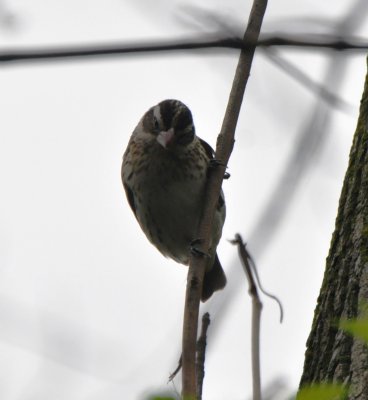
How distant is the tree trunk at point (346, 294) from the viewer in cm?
260

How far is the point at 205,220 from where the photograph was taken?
321 centimetres

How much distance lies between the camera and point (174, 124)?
18.4 ft

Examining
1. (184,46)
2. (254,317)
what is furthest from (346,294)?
(184,46)

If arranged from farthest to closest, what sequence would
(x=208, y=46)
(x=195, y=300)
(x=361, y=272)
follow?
(x=361, y=272) → (x=195, y=300) → (x=208, y=46)

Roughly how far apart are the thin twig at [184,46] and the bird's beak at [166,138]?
13.2ft

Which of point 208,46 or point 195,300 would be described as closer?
point 208,46

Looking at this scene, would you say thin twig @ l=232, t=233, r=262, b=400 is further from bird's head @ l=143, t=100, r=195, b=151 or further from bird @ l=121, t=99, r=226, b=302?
bird's head @ l=143, t=100, r=195, b=151

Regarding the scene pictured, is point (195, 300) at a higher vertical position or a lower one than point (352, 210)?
lower

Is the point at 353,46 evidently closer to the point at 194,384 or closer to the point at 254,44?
the point at 254,44

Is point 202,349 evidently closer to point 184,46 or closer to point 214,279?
point 184,46

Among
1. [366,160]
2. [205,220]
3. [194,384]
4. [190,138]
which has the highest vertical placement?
[190,138]

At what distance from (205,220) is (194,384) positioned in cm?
141

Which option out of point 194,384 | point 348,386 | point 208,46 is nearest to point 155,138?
point 348,386

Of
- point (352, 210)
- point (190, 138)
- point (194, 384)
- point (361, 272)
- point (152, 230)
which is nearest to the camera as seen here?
point (194, 384)
